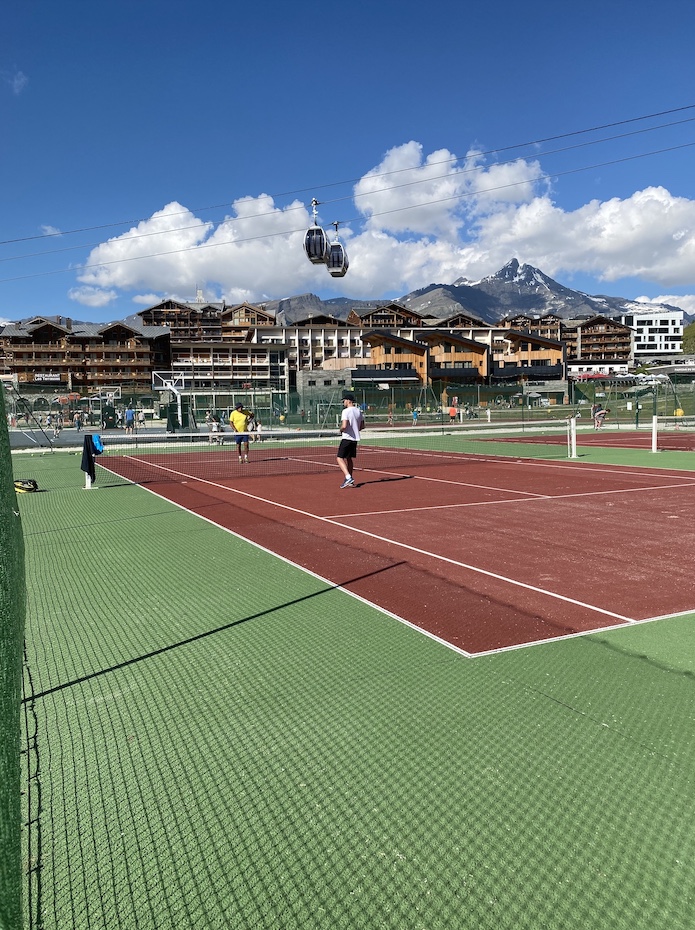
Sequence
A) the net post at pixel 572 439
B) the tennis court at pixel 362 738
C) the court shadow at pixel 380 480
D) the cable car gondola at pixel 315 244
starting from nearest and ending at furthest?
1. the tennis court at pixel 362 738
2. the court shadow at pixel 380 480
3. the cable car gondola at pixel 315 244
4. the net post at pixel 572 439

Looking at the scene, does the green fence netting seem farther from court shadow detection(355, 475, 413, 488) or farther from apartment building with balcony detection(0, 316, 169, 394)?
apartment building with balcony detection(0, 316, 169, 394)

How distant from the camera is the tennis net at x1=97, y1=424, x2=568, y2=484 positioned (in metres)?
19.0

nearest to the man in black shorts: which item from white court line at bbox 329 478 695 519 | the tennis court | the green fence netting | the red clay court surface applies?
the red clay court surface

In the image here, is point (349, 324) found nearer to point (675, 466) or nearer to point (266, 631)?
point (675, 466)

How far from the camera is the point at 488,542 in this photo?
27.9 feet

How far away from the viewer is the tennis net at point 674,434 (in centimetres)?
2265

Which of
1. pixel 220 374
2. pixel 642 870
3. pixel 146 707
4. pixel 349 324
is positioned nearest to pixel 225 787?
pixel 146 707

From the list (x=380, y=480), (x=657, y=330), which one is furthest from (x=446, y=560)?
(x=657, y=330)

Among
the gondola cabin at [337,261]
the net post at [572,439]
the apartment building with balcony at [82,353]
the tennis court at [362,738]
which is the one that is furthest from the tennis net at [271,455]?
the apartment building with balcony at [82,353]

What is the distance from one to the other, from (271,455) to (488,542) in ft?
55.8

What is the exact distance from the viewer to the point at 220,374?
3944 inches

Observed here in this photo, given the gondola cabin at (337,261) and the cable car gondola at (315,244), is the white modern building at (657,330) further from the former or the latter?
the cable car gondola at (315,244)

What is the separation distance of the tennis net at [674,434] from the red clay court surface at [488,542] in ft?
24.4

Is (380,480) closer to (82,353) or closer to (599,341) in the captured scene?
(82,353)
